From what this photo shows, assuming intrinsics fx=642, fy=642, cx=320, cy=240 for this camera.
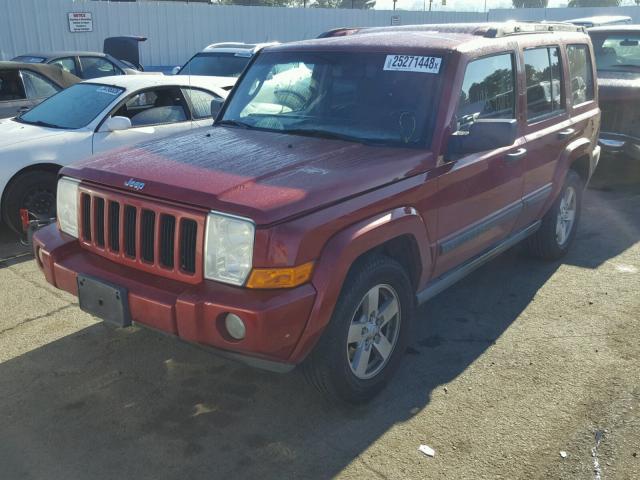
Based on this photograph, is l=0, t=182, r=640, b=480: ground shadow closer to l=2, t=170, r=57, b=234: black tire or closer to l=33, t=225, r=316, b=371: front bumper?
l=33, t=225, r=316, b=371: front bumper

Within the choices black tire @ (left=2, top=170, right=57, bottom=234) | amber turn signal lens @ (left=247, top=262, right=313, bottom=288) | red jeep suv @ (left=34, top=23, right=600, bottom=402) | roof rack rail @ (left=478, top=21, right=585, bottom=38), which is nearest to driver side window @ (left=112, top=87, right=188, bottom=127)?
black tire @ (left=2, top=170, right=57, bottom=234)

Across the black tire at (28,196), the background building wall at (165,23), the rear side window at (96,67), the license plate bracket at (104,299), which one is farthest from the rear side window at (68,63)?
the license plate bracket at (104,299)

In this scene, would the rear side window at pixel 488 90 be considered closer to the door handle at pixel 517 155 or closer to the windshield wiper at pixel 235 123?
the door handle at pixel 517 155

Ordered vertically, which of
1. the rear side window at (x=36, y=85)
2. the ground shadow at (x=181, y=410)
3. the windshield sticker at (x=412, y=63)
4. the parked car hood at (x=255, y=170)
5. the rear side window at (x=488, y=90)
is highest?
the windshield sticker at (x=412, y=63)

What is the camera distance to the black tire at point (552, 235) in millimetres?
5312

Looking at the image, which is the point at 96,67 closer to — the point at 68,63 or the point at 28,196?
the point at 68,63

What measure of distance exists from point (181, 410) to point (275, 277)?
108 cm

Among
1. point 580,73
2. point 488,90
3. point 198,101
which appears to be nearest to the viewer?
point 488,90

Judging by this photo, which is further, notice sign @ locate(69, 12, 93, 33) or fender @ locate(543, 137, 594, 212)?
notice sign @ locate(69, 12, 93, 33)

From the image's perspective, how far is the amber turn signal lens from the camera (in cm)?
280

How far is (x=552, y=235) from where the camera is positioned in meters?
5.36

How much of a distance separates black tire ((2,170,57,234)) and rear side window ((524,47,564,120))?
4.29 m

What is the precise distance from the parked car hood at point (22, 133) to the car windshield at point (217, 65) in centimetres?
446

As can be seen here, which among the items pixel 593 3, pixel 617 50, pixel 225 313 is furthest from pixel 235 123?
pixel 593 3
